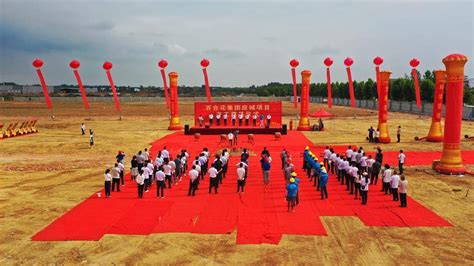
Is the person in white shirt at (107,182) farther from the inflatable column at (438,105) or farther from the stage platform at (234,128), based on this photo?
the inflatable column at (438,105)

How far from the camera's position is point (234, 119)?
33500 mm

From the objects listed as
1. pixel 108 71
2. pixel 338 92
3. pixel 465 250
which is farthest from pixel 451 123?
pixel 338 92

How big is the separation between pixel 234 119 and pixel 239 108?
1146 millimetres

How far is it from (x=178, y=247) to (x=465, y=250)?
6.79 metres

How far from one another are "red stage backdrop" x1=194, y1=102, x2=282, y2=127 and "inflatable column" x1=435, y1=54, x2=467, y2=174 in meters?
17.6

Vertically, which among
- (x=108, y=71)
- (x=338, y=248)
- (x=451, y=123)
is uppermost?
(x=108, y=71)

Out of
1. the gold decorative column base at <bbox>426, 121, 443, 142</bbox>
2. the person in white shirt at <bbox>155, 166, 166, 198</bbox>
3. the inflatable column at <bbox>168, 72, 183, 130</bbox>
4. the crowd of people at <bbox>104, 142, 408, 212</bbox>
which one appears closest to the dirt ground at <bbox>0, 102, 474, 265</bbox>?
the crowd of people at <bbox>104, 142, 408, 212</bbox>

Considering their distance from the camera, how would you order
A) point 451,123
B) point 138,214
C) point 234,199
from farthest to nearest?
point 451,123, point 234,199, point 138,214

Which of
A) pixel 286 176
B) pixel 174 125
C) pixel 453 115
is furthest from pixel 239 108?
pixel 286 176

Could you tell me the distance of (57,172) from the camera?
721 inches

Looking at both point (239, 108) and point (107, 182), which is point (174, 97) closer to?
point (239, 108)

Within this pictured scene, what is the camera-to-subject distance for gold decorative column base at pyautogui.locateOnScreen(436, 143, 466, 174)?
1708cm

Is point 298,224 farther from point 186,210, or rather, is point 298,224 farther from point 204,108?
point 204,108

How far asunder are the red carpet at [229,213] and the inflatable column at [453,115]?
472cm
